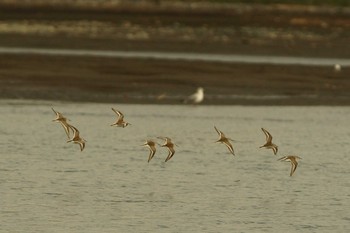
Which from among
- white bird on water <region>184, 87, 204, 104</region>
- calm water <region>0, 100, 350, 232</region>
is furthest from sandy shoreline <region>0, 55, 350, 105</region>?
calm water <region>0, 100, 350, 232</region>

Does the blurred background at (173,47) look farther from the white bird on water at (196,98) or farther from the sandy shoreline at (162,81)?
the white bird on water at (196,98)

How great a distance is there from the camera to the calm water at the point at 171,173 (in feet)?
52.1

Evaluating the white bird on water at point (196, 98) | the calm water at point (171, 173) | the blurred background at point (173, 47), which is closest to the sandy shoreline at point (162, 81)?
the blurred background at point (173, 47)

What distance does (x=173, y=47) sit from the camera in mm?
38875

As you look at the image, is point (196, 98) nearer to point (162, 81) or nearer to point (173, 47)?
point (162, 81)

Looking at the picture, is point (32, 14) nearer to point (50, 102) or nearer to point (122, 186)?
point (50, 102)

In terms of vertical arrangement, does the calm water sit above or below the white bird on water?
below

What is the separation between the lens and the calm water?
625 inches

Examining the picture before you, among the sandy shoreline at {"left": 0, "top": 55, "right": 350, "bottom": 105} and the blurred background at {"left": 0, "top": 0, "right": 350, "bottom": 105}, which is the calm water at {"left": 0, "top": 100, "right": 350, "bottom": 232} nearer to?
the sandy shoreline at {"left": 0, "top": 55, "right": 350, "bottom": 105}

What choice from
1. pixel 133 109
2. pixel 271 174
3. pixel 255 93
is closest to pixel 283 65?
pixel 255 93

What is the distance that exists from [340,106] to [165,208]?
1299cm

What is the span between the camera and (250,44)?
134 feet

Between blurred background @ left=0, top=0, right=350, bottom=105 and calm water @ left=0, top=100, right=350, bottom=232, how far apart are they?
196 centimetres

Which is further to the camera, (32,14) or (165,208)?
(32,14)
